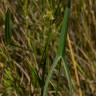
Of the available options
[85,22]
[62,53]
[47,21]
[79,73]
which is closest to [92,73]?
[79,73]

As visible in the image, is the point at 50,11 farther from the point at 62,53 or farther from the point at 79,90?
the point at 79,90

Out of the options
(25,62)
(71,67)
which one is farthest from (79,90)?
(25,62)

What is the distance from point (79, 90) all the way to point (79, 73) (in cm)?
10

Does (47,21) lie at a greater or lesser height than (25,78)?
greater

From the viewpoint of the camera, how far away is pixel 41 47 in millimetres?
1190

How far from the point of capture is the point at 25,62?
1.23 metres

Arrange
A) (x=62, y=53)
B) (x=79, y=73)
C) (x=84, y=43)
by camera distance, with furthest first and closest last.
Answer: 1. (x=84, y=43)
2. (x=79, y=73)
3. (x=62, y=53)

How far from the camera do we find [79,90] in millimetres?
1258

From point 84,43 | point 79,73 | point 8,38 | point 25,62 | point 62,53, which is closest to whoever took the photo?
point 62,53

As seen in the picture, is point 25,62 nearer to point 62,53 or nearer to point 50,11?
point 50,11

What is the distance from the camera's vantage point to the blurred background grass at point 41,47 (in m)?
1.12

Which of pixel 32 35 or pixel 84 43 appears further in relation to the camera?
pixel 84 43

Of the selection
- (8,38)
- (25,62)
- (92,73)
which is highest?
(8,38)

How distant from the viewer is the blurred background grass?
1119 mm
